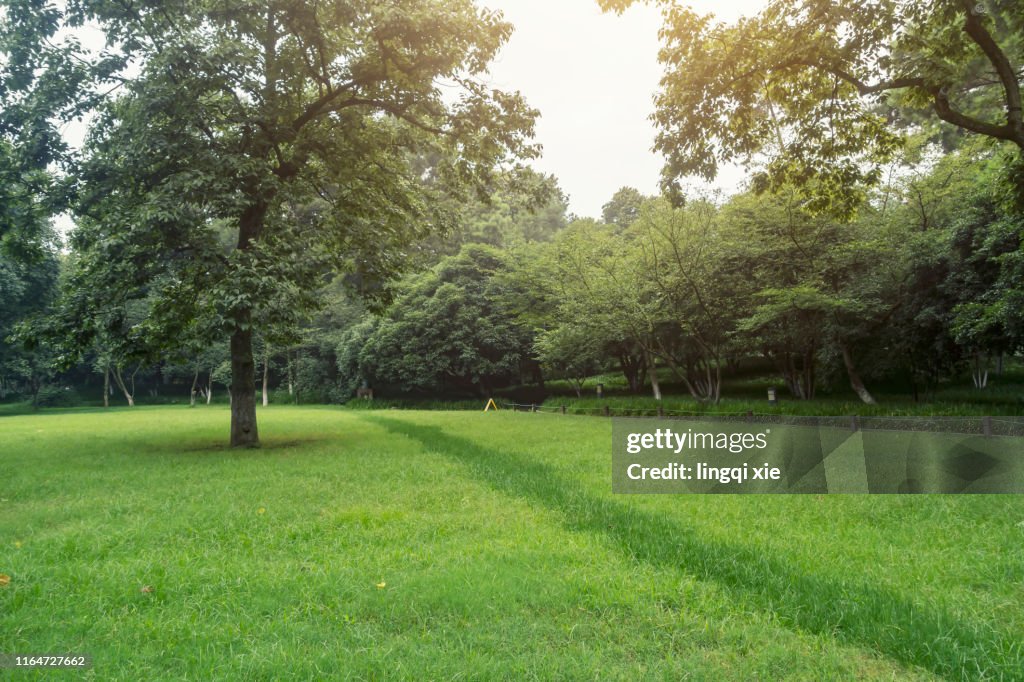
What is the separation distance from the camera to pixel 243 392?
13352 mm

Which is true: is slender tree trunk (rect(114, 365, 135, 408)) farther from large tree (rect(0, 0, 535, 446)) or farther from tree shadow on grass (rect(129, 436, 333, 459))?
large tree (rect(0, 0, 535, 446))

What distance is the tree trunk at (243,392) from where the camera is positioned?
12.9 meters

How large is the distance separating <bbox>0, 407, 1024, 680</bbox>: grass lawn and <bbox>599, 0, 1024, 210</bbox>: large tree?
18.0ft

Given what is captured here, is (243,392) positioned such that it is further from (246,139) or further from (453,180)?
(453,180)

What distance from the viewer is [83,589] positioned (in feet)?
13.7

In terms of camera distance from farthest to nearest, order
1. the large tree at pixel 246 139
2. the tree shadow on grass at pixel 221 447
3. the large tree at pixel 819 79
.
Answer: the tree shadow on grass at pixel 221 447
the large tree at pixel 246 139
the large tree at pixel 819 79

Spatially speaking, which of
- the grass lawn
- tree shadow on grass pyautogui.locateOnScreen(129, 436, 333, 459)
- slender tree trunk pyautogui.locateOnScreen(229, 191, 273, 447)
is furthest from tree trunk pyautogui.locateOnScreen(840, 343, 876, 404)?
slender tree trunk pyautogui.locateOnScreen(229, 191, 273, 447)

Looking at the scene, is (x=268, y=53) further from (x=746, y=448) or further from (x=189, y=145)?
(x=746, y=448)

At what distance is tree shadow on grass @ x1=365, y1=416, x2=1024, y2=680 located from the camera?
10.2 ft

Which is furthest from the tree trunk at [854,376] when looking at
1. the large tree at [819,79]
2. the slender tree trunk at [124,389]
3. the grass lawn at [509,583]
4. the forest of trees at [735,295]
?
the slender tree trunk at [124,389]

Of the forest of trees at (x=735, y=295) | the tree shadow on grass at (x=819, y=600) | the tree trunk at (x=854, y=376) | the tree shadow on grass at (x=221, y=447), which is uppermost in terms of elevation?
the forest of trees at (x=735, y=295)

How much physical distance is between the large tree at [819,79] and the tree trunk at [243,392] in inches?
380

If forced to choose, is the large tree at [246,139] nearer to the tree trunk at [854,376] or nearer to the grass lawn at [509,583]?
the grass lawn at [509,583]

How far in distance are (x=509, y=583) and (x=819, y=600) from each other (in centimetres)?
208
